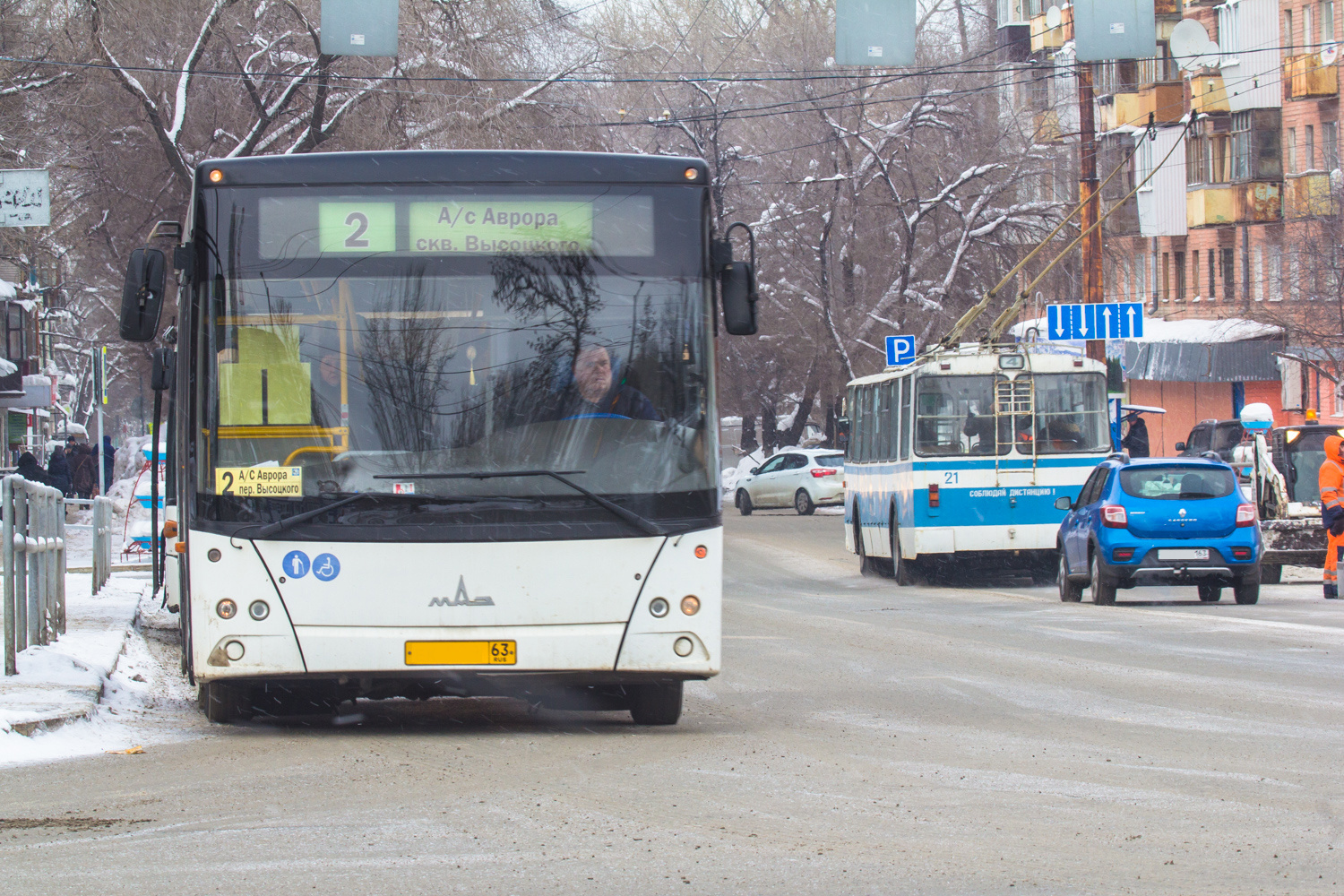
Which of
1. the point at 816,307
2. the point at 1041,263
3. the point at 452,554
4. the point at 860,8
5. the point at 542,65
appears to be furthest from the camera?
the point at 816,307

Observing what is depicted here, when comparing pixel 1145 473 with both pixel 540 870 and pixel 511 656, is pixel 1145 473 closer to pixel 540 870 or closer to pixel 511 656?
pixel 511 656

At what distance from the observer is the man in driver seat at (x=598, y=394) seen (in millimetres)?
9398

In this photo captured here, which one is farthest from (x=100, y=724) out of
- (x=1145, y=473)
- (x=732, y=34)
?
(x=732, y=34)

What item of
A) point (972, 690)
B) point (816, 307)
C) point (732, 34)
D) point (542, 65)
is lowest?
point (972, 690)

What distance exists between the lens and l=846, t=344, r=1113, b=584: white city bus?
24109 mm

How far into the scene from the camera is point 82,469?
139 ft

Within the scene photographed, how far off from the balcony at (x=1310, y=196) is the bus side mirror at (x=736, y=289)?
37853mm

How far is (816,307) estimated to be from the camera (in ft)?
155

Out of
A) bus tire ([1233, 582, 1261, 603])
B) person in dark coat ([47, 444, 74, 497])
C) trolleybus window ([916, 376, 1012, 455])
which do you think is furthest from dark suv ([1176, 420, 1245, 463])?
person in dark coat ([47, 444, 74, 497])

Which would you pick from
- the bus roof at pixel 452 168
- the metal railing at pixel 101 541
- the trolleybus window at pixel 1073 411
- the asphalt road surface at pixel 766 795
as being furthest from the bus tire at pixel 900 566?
the bus roof at pixel 452 168

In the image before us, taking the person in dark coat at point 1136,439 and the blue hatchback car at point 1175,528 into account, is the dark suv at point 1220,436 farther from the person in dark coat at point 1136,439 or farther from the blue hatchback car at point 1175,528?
the blue hatchback car at point 1175,528

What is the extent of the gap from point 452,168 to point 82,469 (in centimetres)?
3491

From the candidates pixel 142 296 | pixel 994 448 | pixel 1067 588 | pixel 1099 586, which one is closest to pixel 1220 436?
pixel 994 448

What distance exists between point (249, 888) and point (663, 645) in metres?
3.75
